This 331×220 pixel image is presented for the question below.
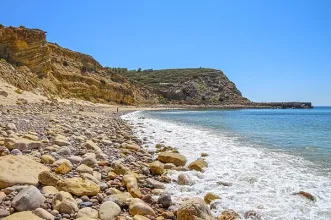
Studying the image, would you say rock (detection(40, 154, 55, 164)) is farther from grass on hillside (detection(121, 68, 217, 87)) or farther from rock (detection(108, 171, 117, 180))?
grass on hillside (detection(121, 68, 217, 87))

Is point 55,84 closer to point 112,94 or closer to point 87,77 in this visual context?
point 87,77

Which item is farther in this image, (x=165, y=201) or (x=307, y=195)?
(x=307, y=195)

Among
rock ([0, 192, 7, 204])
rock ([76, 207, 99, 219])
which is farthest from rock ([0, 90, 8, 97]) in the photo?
rock ([76, 207, 99, 219])

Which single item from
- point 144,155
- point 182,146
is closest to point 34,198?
point 144,155

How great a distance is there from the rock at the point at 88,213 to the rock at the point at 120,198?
50 cm

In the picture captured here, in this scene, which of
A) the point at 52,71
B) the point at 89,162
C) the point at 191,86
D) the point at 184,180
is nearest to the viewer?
the point at 184,180

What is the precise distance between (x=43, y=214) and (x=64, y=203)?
1.13ft

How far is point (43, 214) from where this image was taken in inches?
132

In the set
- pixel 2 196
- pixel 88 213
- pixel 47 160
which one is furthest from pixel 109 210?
pixel 47 160

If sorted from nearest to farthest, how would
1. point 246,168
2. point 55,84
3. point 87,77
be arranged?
1. point 246,168
2. point 55,84
3. point 87,77

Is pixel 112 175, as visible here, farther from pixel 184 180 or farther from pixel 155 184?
pixel 184 180

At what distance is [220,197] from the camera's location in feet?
16.4

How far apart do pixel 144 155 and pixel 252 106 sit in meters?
105

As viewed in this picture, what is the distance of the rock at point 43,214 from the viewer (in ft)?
10.9
